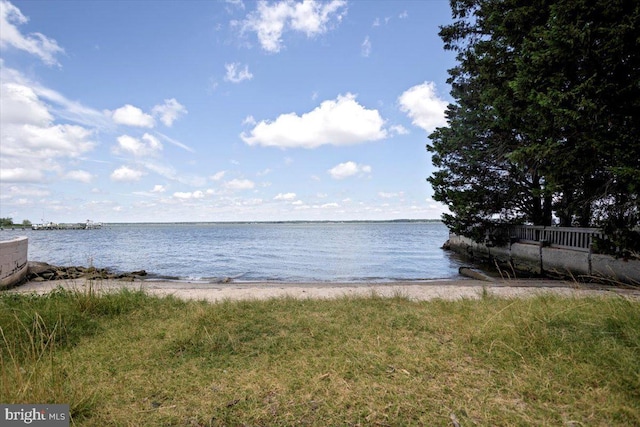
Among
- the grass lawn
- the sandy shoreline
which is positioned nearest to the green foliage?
the sandy shoreline

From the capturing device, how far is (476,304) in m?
6.11

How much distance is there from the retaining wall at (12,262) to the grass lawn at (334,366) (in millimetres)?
7756

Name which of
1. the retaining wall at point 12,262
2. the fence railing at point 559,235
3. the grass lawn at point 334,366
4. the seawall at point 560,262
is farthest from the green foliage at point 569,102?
the retaining wall at point 12,262

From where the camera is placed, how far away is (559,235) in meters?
14.6

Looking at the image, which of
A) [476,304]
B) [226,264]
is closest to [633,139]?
[476,304]

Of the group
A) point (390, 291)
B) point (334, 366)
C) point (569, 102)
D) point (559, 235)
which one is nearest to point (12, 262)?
point (390, 291)

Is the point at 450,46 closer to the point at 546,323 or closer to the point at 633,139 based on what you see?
the point at 633,139

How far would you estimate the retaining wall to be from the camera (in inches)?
427

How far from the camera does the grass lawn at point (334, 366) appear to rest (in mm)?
2717

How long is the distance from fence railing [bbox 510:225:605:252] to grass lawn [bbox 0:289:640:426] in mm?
9395

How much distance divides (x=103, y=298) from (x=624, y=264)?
15365 mm

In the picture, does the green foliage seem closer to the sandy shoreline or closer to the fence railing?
the fence railing

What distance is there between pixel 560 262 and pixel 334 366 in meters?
14.6

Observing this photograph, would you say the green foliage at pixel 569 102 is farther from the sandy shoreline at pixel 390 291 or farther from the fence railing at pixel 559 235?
the sandy shoreline at pixel 390 291
